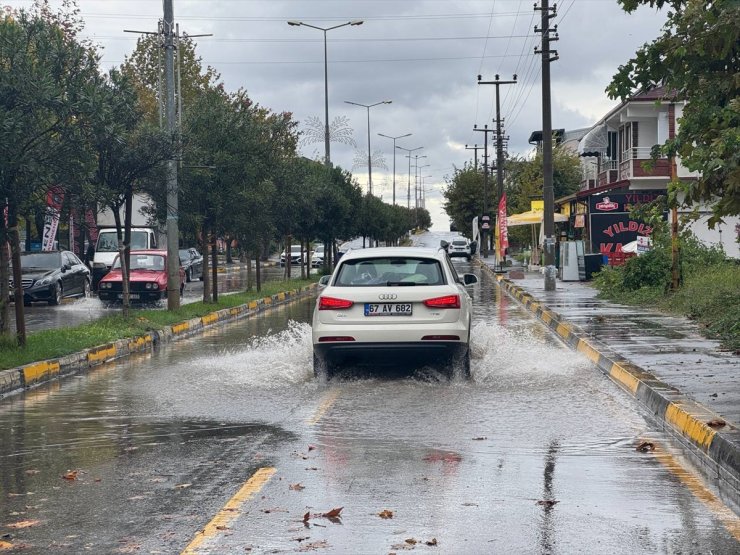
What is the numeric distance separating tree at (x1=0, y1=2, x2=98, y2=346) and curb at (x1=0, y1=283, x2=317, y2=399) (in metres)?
0.89

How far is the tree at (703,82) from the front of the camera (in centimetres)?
842

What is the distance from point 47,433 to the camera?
9594mm

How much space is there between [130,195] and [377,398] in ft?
34.6

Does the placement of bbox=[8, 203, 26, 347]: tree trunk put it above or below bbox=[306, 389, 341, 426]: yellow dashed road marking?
above

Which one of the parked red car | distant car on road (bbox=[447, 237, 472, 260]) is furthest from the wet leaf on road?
distant car on road (bbox=[447, 237, 472, 260])

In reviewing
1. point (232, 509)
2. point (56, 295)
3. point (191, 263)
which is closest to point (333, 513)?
point (232, 509)

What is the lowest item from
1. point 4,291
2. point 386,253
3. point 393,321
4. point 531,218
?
point 393,321

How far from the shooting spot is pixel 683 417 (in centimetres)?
941

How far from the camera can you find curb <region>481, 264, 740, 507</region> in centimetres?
780

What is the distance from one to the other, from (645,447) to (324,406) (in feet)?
11.0

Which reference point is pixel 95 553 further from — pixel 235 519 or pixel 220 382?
pixel 220 382

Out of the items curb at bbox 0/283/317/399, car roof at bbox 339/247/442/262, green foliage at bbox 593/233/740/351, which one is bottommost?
curb at bbox 0/283/317/399

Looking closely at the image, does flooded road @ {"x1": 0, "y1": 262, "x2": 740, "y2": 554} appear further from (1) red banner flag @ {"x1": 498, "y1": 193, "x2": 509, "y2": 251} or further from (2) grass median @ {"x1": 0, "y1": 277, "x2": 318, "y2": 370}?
(1) red banner flag @ {"x1": 498, "y1": 193, "x2": 509, "y2": 251}

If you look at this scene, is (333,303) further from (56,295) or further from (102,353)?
(56,295)
